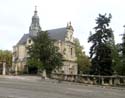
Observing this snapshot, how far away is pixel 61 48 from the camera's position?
88500 mm

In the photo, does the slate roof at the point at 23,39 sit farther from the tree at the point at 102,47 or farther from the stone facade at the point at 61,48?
the tree at the point at 102,47

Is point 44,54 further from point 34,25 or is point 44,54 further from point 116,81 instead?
point 34,25

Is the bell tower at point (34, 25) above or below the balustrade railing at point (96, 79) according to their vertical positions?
above

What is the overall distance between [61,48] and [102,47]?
22.0 meters

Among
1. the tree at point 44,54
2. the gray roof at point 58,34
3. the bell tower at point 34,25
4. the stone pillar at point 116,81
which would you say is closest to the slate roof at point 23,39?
the gray roof at point 58,34

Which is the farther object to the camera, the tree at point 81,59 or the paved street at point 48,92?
the tree at point 81,59

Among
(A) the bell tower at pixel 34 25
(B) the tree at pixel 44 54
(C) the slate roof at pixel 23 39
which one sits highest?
(A) the bell tower at pixel 34 25

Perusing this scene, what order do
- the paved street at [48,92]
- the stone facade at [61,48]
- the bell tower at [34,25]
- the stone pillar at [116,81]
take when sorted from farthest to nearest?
the bell tower at [34,25] < the stone facade at [61,48] < the stone pillar at [116,81] < the paved street at [48,92]

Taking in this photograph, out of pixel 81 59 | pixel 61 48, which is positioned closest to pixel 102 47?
pixel 61 48

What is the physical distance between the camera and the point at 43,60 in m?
66.6

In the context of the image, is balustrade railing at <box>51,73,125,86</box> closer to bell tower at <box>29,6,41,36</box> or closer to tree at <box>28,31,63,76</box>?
tree at <box>28,31,63,76</box>

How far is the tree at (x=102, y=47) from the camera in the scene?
66.5 metres

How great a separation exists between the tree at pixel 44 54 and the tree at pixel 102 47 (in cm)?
646

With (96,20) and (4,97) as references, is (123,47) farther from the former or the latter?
(4,97)
